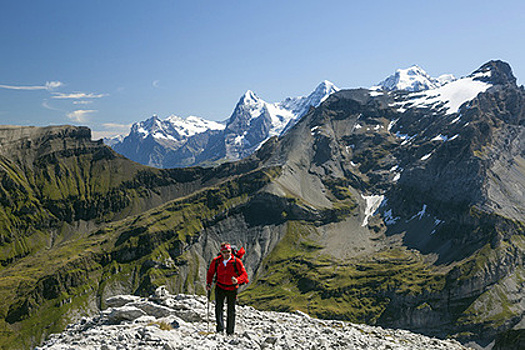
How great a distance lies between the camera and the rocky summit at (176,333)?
60.8ft

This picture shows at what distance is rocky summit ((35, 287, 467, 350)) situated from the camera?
1855 centimetres

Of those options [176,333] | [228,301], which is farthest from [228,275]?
[176,333]

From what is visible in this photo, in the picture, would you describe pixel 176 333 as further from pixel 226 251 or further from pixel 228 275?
pixel 226 251

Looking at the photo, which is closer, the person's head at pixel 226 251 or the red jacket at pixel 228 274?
the red jacket at pixel 228 274

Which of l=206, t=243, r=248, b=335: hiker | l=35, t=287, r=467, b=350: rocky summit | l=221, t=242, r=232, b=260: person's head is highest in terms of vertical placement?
l=221, t=242, r=232, b=260: person's head

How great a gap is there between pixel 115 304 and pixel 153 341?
16.0 metres

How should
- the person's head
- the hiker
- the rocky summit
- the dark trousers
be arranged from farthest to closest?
1. the dark trousers
2. the person's head
3. the hiker
4. the rocky summit

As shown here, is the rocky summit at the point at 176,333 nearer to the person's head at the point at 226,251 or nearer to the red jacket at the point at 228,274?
the red jacket at the point at 228,274

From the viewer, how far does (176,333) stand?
21375 millimetres

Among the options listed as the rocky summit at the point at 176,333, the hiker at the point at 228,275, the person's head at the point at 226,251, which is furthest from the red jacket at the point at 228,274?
the rocky summit at the point at 176,333

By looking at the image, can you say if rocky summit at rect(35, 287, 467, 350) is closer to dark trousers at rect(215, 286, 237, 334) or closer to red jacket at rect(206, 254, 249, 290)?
dark trousers at rect(215, 286, 237, 334)

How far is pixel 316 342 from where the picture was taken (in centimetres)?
2573

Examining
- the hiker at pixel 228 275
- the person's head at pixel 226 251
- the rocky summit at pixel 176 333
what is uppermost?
the person's head at pixel 226 251

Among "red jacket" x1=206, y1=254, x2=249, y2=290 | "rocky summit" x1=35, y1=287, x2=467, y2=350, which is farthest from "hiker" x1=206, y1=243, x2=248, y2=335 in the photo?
"rocky summit" x1=35, y1=287, x2=467, y2=350
